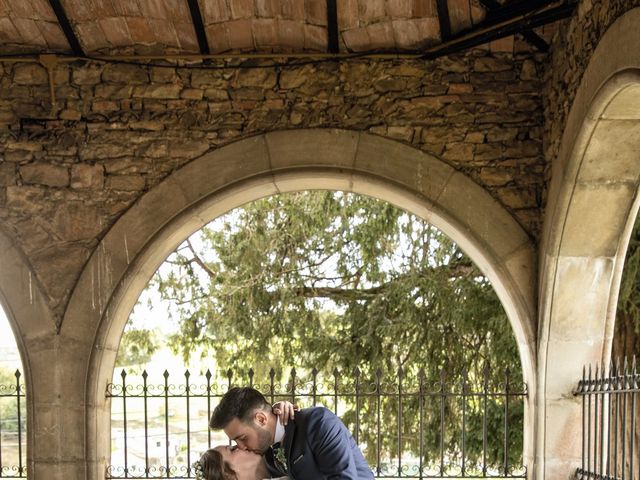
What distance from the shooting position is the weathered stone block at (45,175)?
18.1 feet

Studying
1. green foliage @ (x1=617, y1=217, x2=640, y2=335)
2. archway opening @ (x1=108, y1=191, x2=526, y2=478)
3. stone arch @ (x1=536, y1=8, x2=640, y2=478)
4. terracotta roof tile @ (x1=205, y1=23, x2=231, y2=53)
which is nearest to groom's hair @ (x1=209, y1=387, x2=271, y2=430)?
stone arch @ (x1=536, y1=8, x2=640, y2=478)

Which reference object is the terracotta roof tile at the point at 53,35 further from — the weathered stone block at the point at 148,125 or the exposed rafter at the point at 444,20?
the exposed rafter at the point at 444,20

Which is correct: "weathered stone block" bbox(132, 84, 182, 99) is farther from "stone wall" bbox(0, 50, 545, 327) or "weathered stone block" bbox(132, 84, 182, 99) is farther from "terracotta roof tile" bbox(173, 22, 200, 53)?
"terracotta roof tile" bbox(173, 22, 200, 53)

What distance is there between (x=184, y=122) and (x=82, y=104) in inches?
27.7

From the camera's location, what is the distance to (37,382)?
5383mm

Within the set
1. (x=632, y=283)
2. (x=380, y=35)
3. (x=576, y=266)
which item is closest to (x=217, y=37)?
(x=380, y=35)

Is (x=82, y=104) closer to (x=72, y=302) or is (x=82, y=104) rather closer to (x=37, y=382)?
(x=72, y=302)

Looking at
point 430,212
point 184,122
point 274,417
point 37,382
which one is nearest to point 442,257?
point 430,212

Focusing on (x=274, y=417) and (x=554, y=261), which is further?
(x=554, y=261)

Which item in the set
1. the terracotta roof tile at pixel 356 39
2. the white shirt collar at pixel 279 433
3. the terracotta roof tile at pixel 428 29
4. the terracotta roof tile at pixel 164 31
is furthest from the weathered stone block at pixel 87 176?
the white shirt collar at pixel 279 433

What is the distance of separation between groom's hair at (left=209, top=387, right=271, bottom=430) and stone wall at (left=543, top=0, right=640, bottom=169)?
2.38 m

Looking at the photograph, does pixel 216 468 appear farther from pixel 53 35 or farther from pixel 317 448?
pixel 53 35

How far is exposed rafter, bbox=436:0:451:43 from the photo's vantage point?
16.5 feet

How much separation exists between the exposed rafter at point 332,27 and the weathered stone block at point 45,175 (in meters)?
1.95
